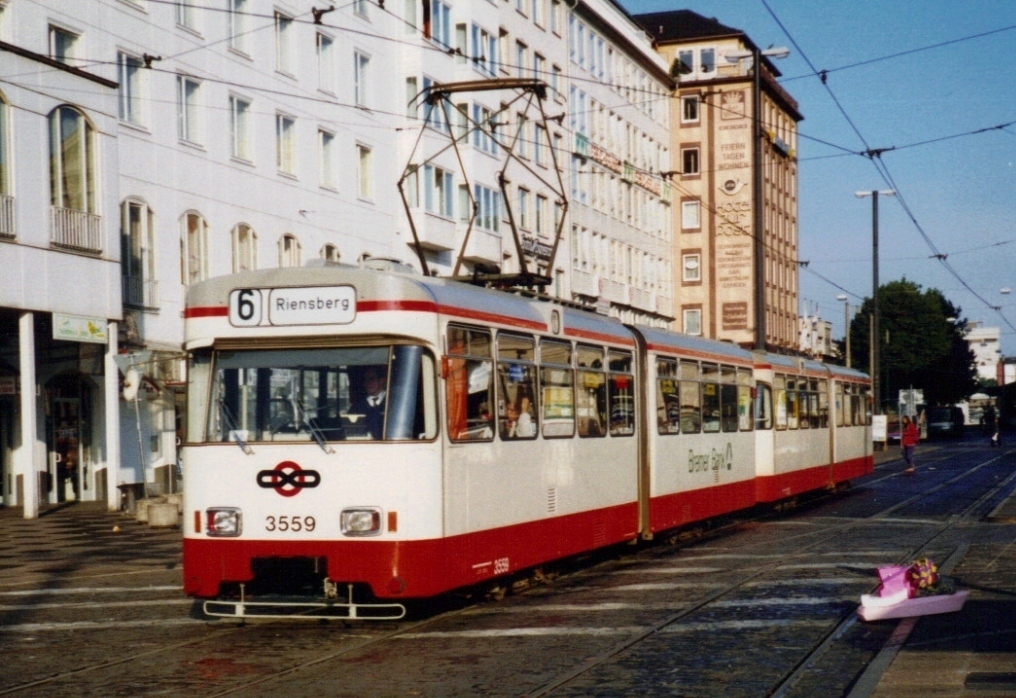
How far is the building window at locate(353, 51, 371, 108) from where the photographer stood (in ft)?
146

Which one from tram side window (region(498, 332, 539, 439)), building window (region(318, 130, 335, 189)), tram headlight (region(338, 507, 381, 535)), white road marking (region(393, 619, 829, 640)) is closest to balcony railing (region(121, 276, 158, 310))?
building window (region(318, 130, 335, 189))

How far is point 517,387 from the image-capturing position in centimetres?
1428

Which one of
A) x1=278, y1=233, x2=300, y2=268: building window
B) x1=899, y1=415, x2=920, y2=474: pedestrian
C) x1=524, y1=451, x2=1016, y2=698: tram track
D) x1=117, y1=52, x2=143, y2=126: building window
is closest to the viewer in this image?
x1=524, y1=451, x2=1016, y2=698: tram track

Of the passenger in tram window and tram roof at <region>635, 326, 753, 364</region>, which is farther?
tram roof at <region>635, 326, 753, 364</region>

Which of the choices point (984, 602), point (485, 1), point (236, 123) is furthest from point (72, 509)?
point (485, 1)

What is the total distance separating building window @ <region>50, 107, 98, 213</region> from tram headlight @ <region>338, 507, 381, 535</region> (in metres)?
18.1

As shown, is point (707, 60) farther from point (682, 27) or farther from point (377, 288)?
point (377, 288)

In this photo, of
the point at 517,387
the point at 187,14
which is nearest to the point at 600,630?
the point at 517,387

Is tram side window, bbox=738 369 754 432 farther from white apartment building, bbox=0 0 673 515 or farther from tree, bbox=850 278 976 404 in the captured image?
tree, bbox=850 278 976 404

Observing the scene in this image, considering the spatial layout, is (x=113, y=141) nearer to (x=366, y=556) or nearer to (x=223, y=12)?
(x=223, y=12)

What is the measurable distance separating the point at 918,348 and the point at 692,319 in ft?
71.4

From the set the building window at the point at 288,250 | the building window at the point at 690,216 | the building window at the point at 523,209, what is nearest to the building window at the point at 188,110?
the building window at the point at 288,250

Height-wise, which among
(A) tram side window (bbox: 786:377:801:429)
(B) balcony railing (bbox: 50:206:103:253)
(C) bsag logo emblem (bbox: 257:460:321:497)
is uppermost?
(B) balcony railing (bbox: 50:206:103:253)

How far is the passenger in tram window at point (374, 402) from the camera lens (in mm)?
12188
